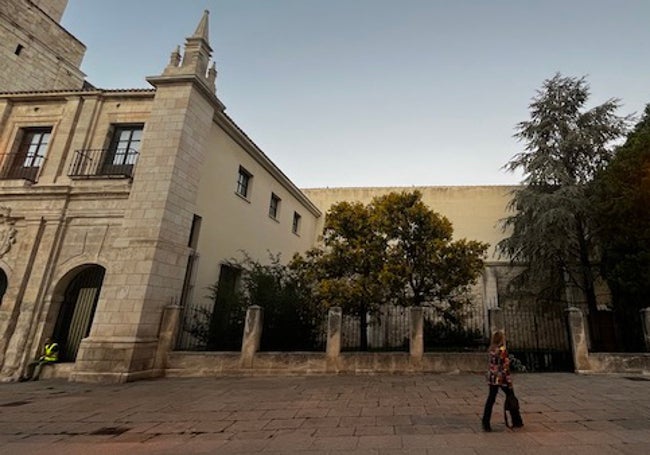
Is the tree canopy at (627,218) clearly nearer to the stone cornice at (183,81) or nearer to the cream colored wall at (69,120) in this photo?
the stone cornice at (183,81)

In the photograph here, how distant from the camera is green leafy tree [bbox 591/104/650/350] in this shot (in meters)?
11.1

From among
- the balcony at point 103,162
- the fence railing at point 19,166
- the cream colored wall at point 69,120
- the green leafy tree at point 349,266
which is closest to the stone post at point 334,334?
the green leafy tree at point 349,266

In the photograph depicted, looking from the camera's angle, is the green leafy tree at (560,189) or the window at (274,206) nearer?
the green leafy tree at (560,189)

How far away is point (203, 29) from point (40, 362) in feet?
39.3

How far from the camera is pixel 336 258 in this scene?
11344mm

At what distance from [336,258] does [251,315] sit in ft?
11.1

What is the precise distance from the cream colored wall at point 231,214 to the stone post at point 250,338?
9.67ft

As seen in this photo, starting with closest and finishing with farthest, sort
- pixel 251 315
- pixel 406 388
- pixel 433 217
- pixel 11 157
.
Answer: pixel 406 388, pixel 251 315, pixel 433 217, pixel 11 157

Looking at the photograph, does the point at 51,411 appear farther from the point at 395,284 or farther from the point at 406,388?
the point at 395,284

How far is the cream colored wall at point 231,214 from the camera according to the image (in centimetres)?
1223

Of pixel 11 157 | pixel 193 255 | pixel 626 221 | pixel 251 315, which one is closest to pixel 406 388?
pixel 251 315

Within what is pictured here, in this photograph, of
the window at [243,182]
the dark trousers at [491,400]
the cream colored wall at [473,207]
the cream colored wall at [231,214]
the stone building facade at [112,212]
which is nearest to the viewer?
the dark trousers at [491,400]

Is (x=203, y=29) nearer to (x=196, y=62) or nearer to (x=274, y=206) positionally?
(x=196, y=62)

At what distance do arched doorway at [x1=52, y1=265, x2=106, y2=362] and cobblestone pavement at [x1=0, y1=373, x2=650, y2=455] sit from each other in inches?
86.2
